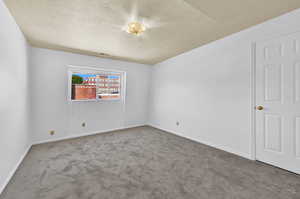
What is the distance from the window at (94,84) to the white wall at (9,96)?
4.53 feet

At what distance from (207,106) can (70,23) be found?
3.15 metres

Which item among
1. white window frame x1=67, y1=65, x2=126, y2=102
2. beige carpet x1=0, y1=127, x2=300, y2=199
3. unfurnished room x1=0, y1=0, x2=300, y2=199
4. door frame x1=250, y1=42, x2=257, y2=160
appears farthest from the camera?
white window frame x1=67, y1=65, x2=126, y2=102

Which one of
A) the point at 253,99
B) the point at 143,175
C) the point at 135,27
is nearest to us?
the point at 143,175

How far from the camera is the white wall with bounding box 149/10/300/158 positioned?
2.40 meters

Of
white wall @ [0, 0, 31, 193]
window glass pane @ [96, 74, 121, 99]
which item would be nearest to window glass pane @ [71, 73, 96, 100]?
window glass pane @ [96, 74, 121, 99]

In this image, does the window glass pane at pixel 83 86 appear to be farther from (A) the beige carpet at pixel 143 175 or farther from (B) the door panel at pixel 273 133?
(B) the door panel at pixel 273 133

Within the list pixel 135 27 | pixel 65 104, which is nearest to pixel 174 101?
pixel 135 27

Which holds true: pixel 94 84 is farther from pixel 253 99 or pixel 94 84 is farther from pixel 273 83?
pixel 273 83

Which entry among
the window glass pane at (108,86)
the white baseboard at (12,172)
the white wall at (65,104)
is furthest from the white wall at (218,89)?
the white baseboard at (12,172)

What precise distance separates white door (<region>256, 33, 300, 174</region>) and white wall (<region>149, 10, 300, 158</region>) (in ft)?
0.50

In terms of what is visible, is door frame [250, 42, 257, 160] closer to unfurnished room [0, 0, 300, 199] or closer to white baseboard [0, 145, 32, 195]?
unfurnished room [0, 0, 300, 199]

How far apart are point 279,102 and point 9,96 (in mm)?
4008

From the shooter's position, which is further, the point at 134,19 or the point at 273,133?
the point at 273,133

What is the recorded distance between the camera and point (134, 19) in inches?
78.9
